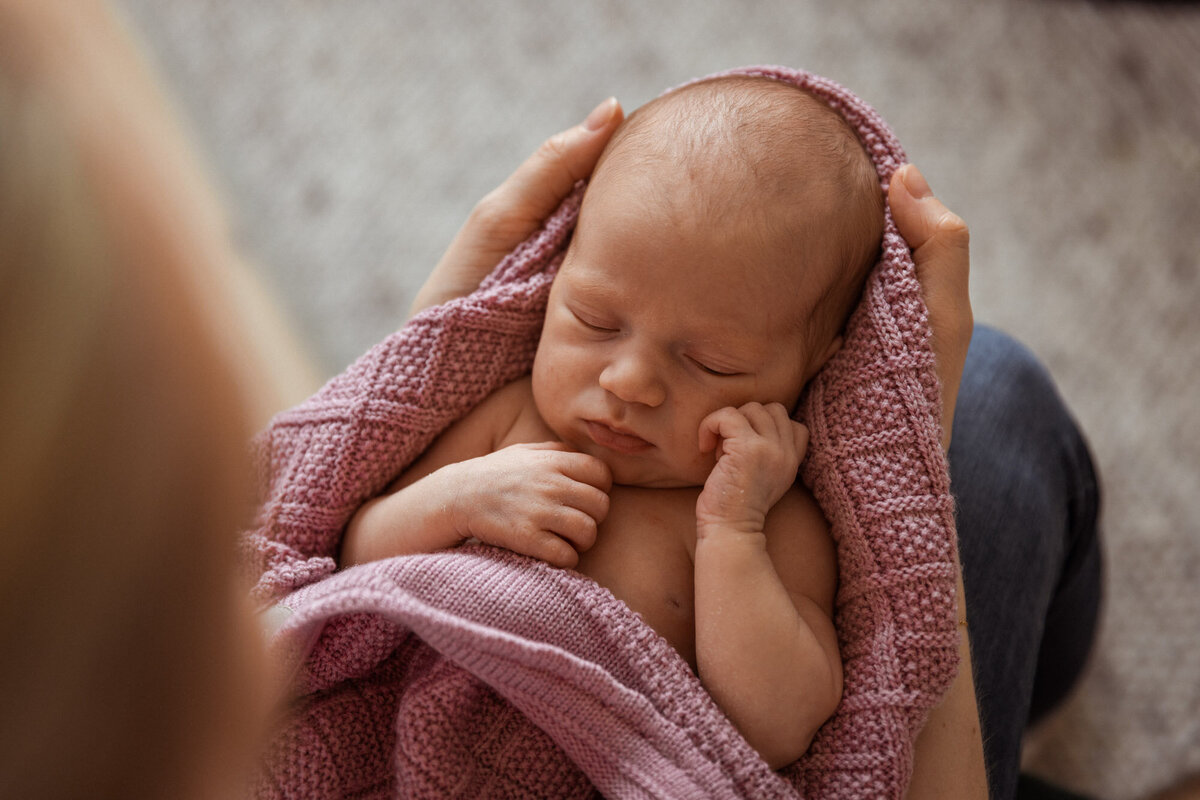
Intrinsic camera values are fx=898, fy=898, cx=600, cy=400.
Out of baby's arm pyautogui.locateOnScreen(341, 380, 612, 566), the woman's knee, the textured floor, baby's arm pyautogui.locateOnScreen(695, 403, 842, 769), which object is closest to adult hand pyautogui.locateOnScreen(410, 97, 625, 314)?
baby's arm pyautogui.locateOnScreen(341, 380, 612, 566)

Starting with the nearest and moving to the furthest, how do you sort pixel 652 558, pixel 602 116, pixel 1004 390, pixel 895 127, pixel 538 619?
pixel 538 619 < pixel 652 558 < pixel 602 116 < pixel 1004 390 < pixel 895 127

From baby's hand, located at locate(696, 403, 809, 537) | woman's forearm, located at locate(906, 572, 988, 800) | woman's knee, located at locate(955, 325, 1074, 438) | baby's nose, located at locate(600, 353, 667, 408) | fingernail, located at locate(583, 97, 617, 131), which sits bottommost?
woman's forearm, located at locate(906, 572, 988, 800)

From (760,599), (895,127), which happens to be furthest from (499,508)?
(895,127)

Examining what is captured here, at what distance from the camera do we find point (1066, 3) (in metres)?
2.14

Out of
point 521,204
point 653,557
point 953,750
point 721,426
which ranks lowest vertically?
point 953,750

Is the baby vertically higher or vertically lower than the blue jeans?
higher

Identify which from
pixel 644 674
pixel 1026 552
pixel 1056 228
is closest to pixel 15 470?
pixel 644 674

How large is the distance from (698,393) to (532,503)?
203 mm

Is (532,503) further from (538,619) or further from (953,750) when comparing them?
(953,750)

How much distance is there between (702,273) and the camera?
2.91ft

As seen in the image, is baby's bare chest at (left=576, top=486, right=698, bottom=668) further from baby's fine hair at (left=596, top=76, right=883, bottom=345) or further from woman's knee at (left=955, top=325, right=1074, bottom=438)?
woman's knee at (left=955, top=325, right=1074, bottom=438)

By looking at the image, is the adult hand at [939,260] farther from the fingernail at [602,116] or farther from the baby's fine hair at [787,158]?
the fingernail at [602,116]

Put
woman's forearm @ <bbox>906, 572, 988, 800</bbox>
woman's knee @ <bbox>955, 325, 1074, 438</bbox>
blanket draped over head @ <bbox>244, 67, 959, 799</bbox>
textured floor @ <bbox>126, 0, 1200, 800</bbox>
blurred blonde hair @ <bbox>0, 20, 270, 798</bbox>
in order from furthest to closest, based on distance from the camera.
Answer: textured floor @ <bbox>126, 0, 1200, 800</bbox> < woman's knee @ <bbox>955, 325, 1074, 438</bbox> < woman's forearm @ <bbox>906, 572, 988, 800</bbox> < blanket draped over head @ <bbox>244, 67, 959, 799</bbox> < blurred blonde hair @ <bbox>0, 20, 270, 798</bbox>

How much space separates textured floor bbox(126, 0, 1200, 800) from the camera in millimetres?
1824
